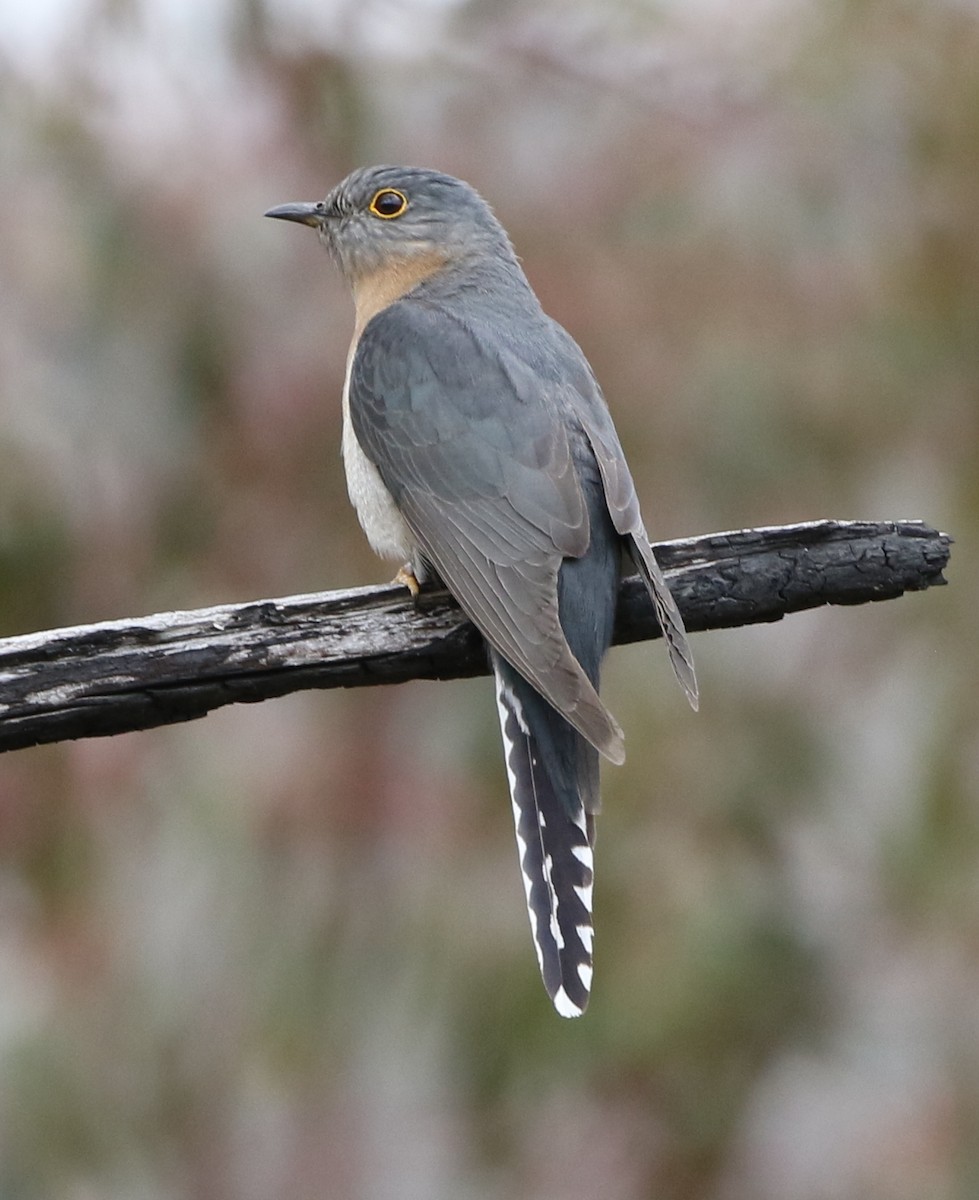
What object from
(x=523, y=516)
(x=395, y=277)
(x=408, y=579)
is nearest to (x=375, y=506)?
(x=408, y=579)

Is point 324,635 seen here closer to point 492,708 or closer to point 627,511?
point 627,511

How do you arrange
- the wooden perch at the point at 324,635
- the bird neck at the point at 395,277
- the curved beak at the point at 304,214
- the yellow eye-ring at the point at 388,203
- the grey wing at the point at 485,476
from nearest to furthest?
the wooden perch at the point at 324,635, the grey wing at the point at 485,476, the bird neck at the point at 395,277, the yellow eye-ring at the point at 388,203, the curved beak at the point at 304,214

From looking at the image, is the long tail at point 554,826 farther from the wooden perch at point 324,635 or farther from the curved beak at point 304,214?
the curved beak at point 304,214

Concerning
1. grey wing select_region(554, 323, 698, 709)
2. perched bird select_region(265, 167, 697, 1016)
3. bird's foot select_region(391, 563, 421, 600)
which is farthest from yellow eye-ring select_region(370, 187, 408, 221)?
bird's foot select_region(391, 563, 421, 600)

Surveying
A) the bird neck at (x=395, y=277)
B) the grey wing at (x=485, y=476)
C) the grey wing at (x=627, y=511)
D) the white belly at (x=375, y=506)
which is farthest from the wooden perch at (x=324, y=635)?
the bird neck at (x=395, y=277)

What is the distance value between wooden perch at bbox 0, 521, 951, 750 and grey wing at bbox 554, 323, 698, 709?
0.08 meters

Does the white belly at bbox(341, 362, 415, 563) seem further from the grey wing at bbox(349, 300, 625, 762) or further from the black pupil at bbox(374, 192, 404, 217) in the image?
the black pupil at bbox(374, 192, 404, 217)

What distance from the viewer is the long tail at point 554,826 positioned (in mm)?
4094

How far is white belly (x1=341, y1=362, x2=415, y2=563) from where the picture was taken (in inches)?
196

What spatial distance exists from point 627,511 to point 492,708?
242 centimetres

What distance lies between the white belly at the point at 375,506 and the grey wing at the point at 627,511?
1.94ft

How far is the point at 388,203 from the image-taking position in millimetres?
5969

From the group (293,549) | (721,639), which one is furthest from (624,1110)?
(293,549)

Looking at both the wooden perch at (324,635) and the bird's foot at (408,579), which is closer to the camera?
the wooden perch at (324,635)
